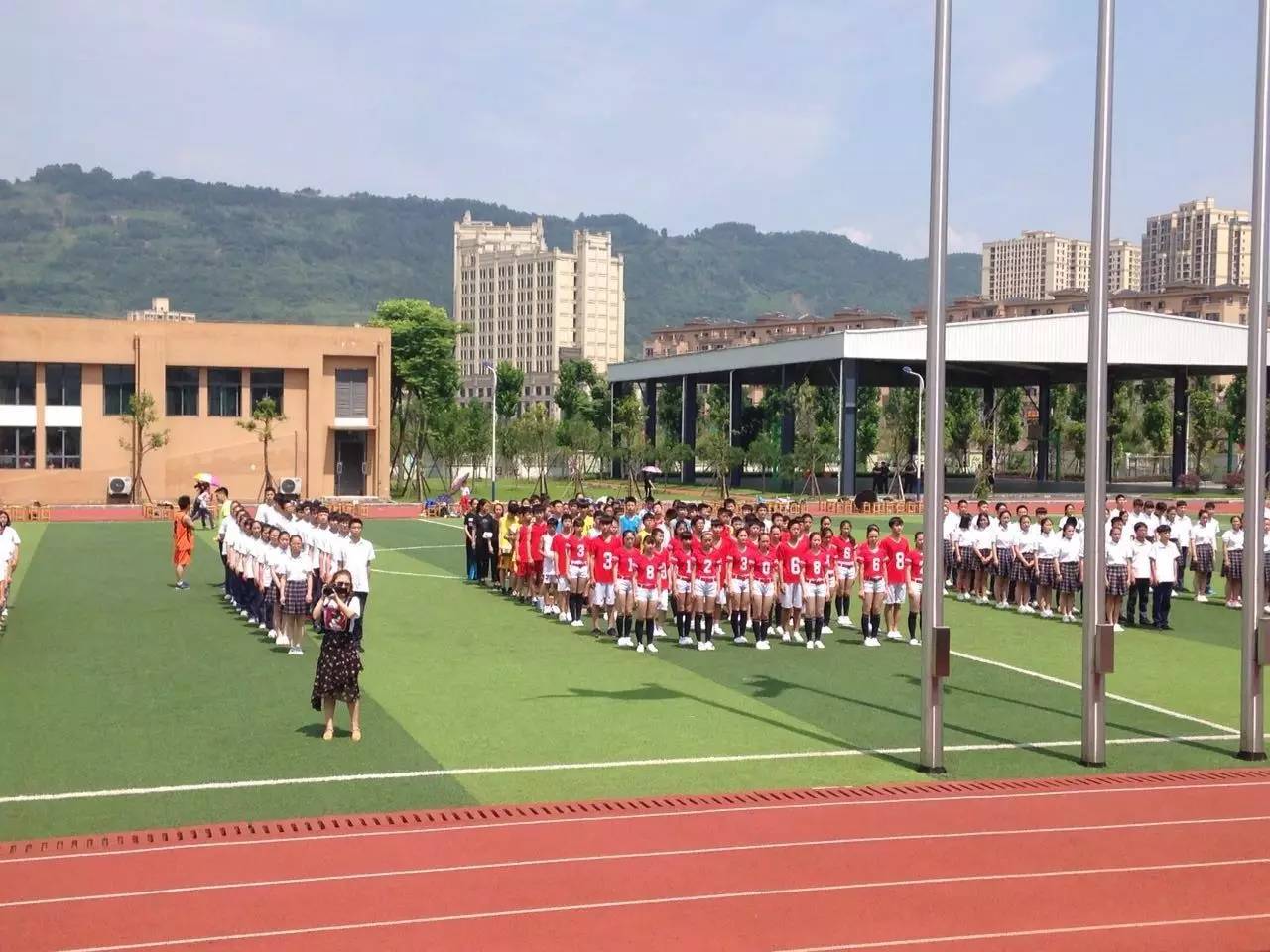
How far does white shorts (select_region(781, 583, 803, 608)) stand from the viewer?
21281 mm

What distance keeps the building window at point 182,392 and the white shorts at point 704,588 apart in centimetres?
4987

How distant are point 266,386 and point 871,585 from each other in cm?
5103

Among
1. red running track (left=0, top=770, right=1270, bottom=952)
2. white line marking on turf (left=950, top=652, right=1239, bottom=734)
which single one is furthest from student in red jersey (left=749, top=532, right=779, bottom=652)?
red running track (left=0, top=770, right=1270, bottom=952)

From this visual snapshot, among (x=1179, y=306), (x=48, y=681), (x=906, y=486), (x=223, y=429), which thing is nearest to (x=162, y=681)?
(x=48, y=681)

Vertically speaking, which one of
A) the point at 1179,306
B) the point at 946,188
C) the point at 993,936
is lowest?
the point at 993,936

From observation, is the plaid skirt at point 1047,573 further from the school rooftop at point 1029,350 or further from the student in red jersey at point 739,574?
the school rooftop at point 1029,350

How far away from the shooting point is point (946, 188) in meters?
13.7

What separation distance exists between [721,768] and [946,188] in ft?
19.4

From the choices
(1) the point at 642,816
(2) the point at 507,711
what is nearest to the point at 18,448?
(2) the point at 507,711

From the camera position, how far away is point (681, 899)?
376 inches

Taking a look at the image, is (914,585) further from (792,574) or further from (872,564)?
(792,574)

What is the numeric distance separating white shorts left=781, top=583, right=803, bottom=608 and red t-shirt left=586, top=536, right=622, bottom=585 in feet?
8.43

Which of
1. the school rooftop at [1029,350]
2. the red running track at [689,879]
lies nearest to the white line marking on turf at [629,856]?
the red running track at [689,879]

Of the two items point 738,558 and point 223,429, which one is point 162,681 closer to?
point 738,558
